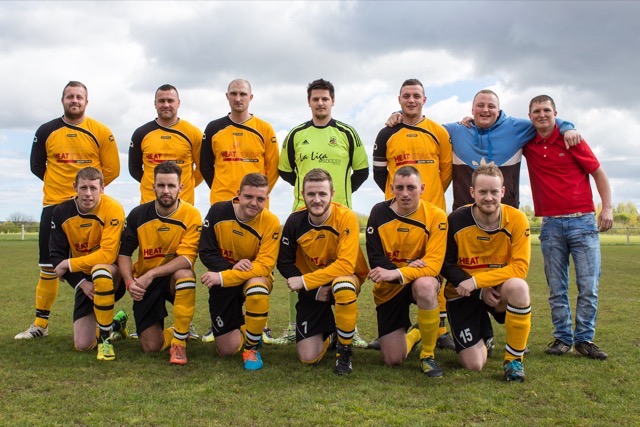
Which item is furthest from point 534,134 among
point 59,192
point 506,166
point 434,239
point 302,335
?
point 59,192

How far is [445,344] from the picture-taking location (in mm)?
5211

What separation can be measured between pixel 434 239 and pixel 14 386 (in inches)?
127

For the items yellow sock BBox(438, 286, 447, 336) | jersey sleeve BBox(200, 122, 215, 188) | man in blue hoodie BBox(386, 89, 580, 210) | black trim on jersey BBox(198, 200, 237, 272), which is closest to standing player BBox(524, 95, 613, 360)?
man in blue hoodie BBox(386, 89, 580, 210)

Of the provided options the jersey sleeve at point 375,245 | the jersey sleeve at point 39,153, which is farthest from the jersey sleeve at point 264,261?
the jersey sleeve at point 39,153

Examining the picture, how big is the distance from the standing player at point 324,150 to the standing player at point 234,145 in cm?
29

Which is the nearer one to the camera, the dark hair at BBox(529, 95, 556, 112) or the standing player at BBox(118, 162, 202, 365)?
the standing player at BBox(118, 162, 202, 365)

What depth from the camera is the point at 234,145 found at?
5594mm

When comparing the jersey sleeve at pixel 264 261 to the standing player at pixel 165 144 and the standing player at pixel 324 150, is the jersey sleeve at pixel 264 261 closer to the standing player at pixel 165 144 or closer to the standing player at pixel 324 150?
the standing player at pixel 324 150

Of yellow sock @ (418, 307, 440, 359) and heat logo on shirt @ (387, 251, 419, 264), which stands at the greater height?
heat logo on shirt @ (387, 251, 419, 264)

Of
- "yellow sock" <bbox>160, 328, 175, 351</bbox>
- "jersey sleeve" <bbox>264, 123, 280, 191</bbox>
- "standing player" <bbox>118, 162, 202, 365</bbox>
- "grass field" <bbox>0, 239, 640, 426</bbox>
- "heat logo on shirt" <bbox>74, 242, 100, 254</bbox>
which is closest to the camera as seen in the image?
"grass field" <bbox>0, 239, 640, 426</bbox>

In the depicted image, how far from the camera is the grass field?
3.30m

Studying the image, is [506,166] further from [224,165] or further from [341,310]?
[224,165]

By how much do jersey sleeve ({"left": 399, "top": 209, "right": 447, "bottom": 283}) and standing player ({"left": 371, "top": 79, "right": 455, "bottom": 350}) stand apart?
817 mm

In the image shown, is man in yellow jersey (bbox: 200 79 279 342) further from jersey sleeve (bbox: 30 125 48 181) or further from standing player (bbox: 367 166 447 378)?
jersey sleeve (bbox: 30 125 48 181)
